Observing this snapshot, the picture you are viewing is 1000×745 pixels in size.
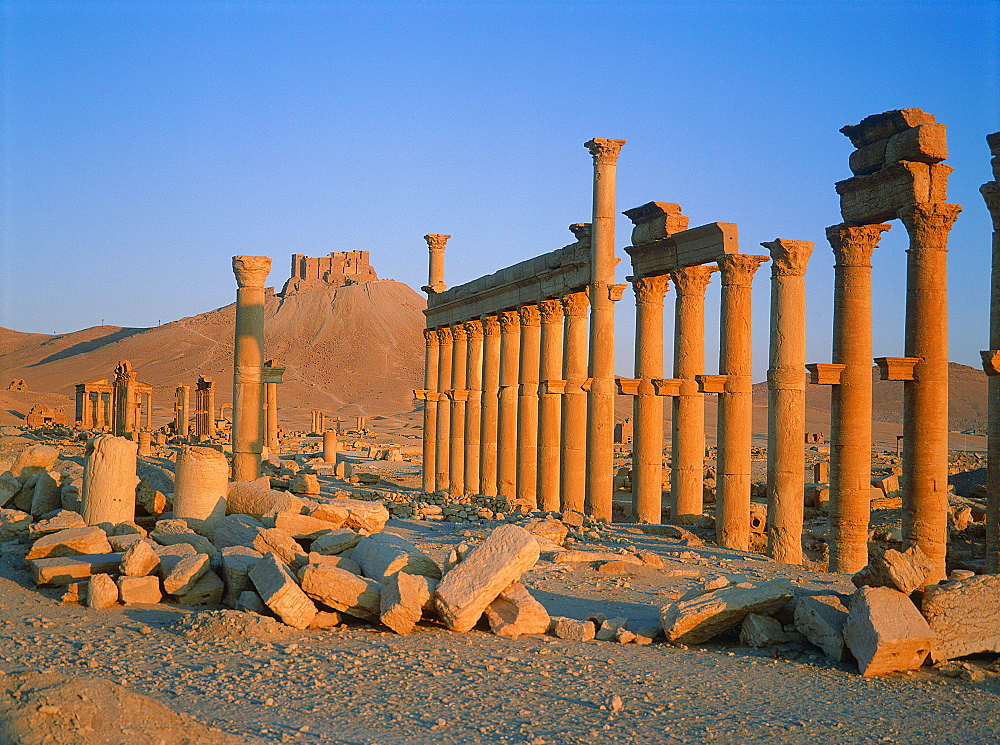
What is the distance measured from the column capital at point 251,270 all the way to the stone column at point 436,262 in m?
12.9

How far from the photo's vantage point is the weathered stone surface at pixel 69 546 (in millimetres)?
11992

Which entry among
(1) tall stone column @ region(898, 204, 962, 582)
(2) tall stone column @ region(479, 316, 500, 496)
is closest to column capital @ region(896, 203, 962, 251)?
(1) tall stone column @ region(898, 204, 962, 582)

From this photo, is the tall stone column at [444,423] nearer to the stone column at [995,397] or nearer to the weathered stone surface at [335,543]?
the stone column at [995,397]

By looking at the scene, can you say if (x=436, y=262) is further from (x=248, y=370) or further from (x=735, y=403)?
(x=735, y=403)

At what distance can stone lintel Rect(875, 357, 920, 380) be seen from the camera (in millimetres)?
14523

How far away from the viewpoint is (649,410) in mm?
20953

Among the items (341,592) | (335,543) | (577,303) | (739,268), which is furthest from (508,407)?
(341,592)

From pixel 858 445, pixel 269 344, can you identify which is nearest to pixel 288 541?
pixel 858 445

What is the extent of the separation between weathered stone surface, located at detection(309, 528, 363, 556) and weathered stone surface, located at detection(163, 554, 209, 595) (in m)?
1.47

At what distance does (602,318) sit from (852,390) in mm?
7468

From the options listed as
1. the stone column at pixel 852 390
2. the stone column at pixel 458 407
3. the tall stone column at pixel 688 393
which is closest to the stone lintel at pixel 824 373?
the stone column at pixel 852 390

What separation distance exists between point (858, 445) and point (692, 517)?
5011 millimetres

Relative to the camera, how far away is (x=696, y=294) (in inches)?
788

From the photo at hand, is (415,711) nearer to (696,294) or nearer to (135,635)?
(135,635)
